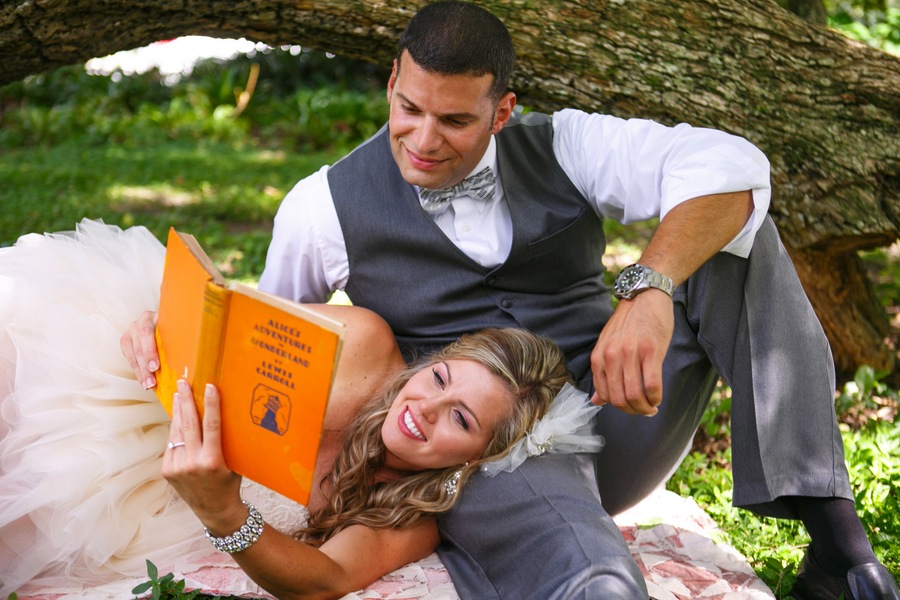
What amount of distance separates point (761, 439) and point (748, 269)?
0.45m

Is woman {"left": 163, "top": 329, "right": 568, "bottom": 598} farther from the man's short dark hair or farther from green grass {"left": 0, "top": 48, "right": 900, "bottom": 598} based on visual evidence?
the man's short dark hair

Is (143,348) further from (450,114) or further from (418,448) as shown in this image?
(450,114)

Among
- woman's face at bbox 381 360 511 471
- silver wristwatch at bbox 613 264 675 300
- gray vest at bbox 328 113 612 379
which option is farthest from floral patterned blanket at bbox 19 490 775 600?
silver wristwatch at bbox 613 264 675 300

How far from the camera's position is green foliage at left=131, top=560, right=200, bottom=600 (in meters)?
2.16

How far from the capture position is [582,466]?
249 centimetres

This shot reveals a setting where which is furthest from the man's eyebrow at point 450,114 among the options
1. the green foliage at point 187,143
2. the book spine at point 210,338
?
the green foliage at point 187,143

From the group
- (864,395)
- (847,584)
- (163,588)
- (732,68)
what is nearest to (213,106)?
(732,68)

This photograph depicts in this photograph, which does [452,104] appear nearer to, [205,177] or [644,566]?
[644,566]

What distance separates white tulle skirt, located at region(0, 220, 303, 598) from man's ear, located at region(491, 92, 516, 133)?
1125mm

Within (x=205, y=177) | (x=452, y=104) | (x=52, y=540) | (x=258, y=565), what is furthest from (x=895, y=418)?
(x=205, y=177)

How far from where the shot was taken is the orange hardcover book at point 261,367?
5.38 ft

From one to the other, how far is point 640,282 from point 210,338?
1075mm

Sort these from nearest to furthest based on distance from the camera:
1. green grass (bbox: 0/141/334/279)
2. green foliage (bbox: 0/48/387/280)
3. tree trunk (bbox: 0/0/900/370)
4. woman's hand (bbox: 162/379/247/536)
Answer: woman's hand (bbox: 162/379/247/536) → tree trunk (bbox: 0/0/900/370) → green grass (bbox: 0/141/334/279) → green foliage (bbox: 0/48/387/280)

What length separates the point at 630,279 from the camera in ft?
7.46
